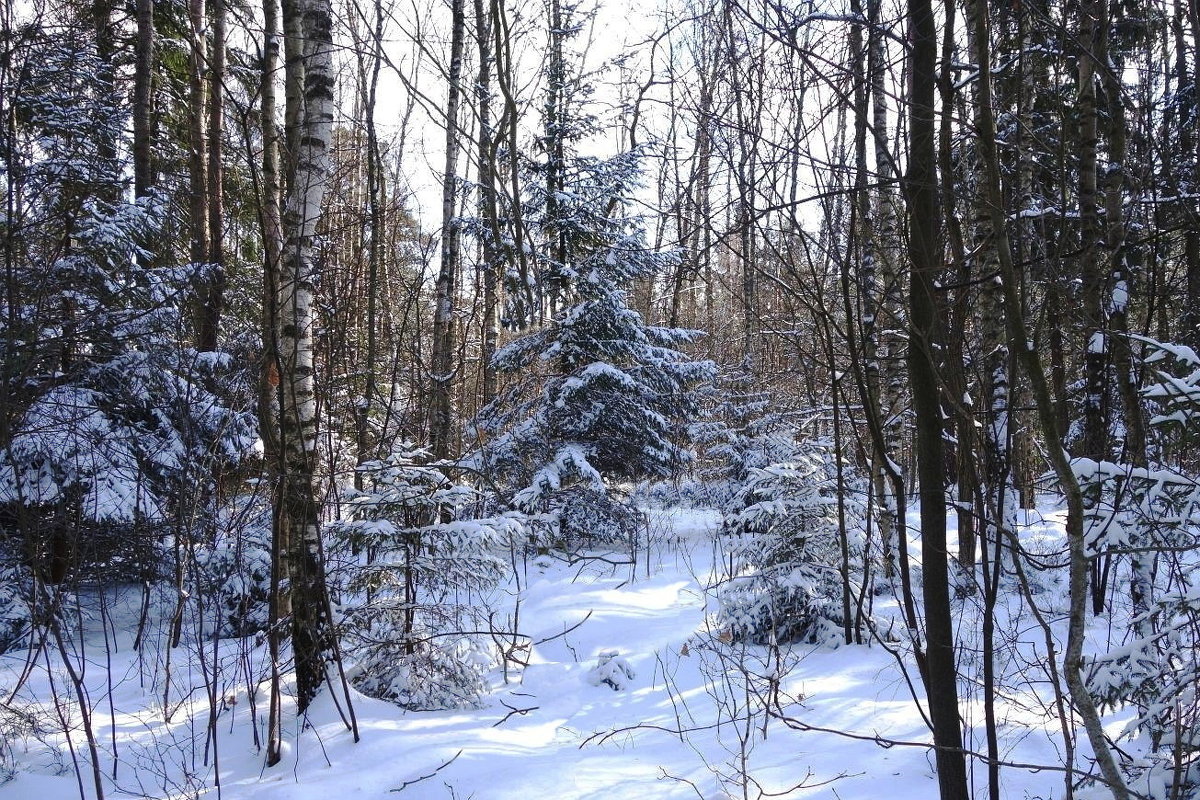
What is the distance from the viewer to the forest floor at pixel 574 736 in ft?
10.6

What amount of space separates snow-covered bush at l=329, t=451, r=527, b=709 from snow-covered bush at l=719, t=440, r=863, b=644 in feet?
6.78

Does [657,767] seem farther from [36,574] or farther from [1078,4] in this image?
[1078,4]

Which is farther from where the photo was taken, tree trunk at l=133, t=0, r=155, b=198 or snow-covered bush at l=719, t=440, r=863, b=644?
tree trunk at l=133, t=0, r=155, b=198

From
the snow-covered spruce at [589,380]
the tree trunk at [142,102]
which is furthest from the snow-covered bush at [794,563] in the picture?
the tree trunk at [142,102]

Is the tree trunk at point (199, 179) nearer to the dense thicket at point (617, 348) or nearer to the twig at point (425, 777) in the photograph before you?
the dense thicket at point (617, 348)

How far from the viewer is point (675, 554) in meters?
9.15

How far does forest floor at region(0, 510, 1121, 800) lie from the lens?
127 inches

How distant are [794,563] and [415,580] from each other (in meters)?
2.91

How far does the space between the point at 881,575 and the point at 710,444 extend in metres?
6.59

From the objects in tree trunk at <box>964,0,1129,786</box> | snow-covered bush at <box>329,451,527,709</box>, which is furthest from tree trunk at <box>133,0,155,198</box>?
tree trunk at <box>964,0,1129,786</box>

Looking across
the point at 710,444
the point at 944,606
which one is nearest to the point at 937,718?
the point at 944,606

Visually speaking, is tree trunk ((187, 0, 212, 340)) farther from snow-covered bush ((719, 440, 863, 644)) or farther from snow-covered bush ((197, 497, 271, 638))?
snow-covered bush ((719, 440, 863, 644))

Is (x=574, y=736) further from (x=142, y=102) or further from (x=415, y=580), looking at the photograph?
(x=142, y=102)

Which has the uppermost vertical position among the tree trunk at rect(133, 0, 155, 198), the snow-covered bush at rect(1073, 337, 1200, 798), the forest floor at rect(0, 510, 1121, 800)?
the tree trunk at rect(133, 0, 155, 198)
